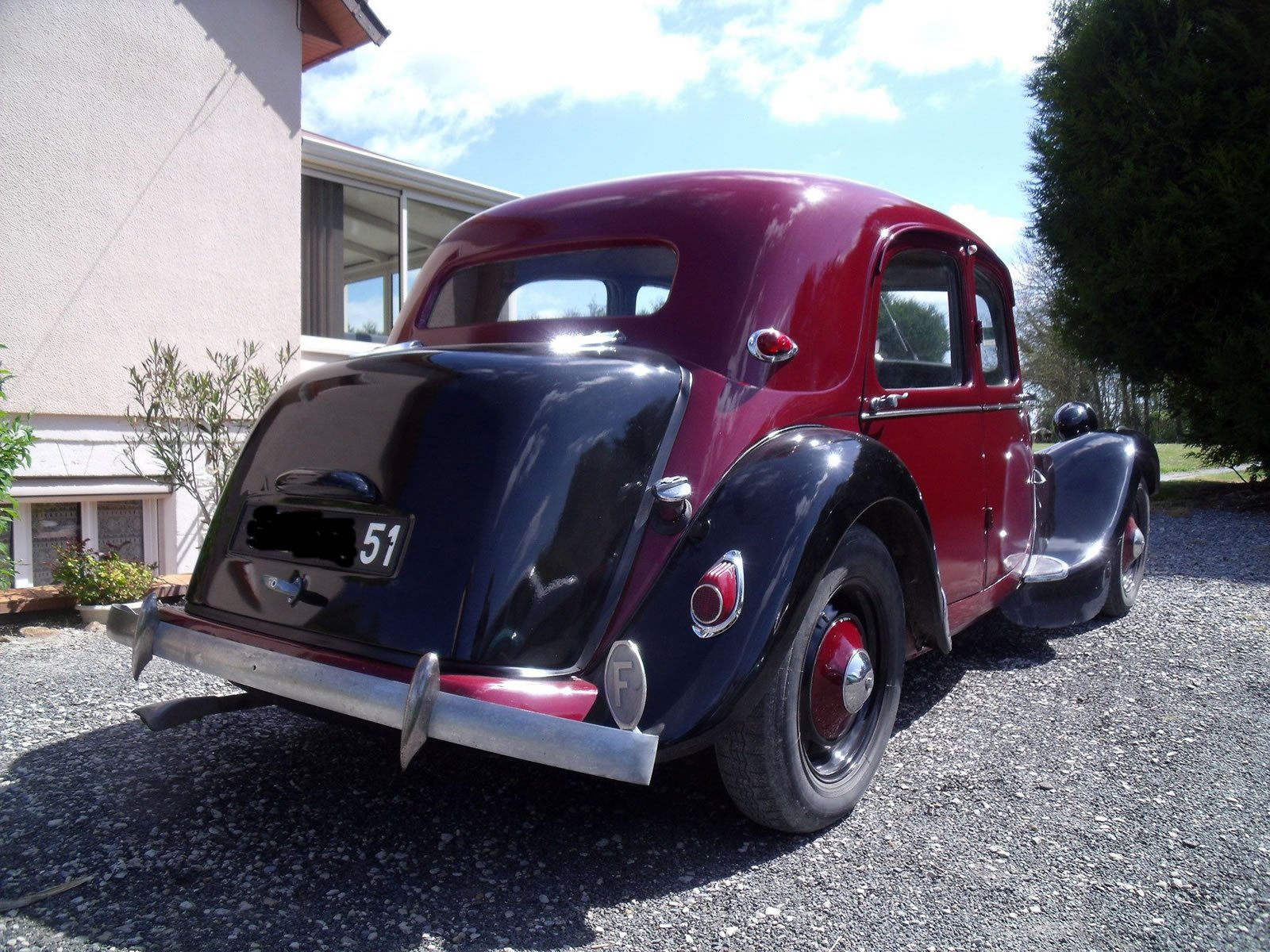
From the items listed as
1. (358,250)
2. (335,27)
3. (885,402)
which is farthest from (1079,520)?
(358,250)

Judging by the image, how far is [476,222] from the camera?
354cm

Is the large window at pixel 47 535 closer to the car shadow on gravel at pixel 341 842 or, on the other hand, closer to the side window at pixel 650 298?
the car shadow on gravel at pixel 341 842

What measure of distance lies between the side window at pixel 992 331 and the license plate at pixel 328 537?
255 centimetres

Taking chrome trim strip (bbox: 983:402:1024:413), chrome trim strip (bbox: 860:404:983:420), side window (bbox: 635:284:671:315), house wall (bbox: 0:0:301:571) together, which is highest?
house wall (bbox: 0:0:301:571)

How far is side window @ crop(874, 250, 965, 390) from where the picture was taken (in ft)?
10.6

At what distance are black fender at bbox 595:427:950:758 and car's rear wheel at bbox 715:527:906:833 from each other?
111mm

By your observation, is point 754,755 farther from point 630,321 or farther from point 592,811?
point 630,321

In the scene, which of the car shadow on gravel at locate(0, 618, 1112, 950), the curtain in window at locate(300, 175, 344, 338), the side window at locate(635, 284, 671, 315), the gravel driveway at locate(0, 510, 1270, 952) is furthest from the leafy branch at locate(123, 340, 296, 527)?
the side window at locate(635, 284, 671, 315)

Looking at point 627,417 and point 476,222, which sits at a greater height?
point 476,222

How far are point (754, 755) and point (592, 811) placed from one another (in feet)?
2.07

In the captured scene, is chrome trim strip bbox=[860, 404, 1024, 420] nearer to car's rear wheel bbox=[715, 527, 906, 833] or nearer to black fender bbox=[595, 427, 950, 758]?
black fender bbox=[595, 427, 950, 758]

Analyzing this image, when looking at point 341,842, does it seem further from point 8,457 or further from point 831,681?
point 8,457

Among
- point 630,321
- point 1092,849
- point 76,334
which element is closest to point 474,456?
point 630,321

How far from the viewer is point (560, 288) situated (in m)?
3.30
